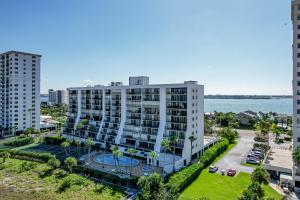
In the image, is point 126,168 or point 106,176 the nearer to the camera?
point 106,176

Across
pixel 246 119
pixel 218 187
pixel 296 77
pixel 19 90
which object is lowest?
pixel 218 187

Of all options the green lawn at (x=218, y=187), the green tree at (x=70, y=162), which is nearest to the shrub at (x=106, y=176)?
the green tree at (x=70, y=162)

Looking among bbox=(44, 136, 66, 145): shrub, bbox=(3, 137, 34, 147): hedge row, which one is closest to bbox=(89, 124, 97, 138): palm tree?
bbox=(44, 136, 66, 145): shrub

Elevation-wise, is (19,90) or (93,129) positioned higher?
(19,90)

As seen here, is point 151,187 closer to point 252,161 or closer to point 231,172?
point 231,172

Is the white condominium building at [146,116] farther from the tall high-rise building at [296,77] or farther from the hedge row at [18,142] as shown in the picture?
the tall high-rise building at [296,77]

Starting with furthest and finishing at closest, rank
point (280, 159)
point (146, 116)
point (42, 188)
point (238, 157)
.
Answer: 1. point (146, 116)
2. point (238, 157)
3. point (280, 159)
4. point (42, 188)

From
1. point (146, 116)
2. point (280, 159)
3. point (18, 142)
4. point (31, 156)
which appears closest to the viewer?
point (280, 159)

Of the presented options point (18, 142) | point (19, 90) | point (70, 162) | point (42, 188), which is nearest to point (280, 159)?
point (70, 162)

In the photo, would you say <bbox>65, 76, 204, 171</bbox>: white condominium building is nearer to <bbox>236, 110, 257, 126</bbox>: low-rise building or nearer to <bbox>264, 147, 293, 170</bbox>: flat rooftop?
<bbox>264, 147, 293, 170</bbox>: flat rooftop
